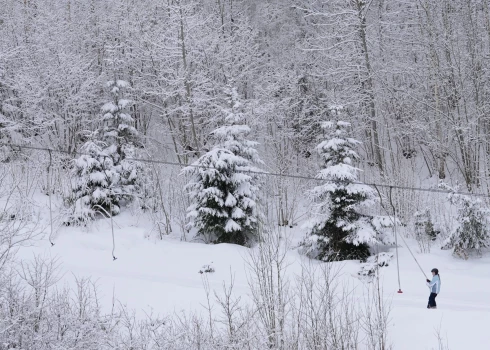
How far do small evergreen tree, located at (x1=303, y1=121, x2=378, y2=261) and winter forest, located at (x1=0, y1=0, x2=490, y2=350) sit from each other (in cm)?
7

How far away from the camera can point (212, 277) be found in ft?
50.2

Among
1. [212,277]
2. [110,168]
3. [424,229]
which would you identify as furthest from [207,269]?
[424,229]

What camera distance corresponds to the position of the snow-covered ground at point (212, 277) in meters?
11.6

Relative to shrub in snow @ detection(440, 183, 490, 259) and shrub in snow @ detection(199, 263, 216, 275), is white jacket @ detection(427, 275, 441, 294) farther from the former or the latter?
shrub in snow @ detection(199, 263, 216, 275)

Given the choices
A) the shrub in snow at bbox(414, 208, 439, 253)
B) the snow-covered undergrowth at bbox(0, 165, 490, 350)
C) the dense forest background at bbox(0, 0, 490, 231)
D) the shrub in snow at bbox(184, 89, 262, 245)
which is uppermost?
the dense forest background at bbox(0, 0, 490, 231)

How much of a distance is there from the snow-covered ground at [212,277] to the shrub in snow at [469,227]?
443mm

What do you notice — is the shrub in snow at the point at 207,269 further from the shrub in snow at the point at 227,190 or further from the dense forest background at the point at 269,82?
the dense forest background at the point at 269,82

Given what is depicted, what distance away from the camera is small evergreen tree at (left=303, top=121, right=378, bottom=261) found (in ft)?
51.1

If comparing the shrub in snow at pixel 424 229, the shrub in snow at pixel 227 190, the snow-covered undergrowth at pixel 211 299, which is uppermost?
the shrub in snow at pixel 227 190

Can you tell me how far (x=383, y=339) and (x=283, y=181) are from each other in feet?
32.1

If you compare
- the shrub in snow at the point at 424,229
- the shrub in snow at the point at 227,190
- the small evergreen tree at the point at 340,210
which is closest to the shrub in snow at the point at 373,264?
the small evergreen tree at the point at 340,210

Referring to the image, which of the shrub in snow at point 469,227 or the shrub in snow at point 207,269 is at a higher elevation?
the shrub in snow at point 469,227

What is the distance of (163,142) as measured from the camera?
90.8 feet

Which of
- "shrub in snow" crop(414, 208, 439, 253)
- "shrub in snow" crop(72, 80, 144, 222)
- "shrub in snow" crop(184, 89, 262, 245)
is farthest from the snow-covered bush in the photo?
"shrub in snow" crop(72, 80, 144, 222)
